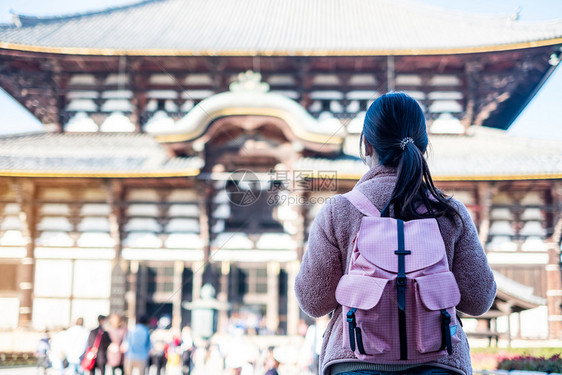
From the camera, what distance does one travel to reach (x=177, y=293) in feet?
46.0

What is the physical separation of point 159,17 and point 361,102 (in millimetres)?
8171

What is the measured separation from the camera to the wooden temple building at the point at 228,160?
13398mm

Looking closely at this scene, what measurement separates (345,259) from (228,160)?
1220cm

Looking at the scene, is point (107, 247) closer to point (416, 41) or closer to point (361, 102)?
point (361, 102)

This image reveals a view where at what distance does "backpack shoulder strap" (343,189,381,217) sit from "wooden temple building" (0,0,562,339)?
35.4 feet

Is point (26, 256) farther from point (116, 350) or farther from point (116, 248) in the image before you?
point (116, 350)

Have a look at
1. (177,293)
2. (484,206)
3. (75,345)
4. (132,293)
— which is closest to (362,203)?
(75,345)

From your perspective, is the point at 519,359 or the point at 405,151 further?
the point at 519,359

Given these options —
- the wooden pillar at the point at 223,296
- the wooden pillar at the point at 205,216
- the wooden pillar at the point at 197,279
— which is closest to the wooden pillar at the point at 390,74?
the wooden pillar at the point at 205,216

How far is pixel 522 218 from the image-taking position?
1383cm

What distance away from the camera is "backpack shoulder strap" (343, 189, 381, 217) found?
5.99 feet

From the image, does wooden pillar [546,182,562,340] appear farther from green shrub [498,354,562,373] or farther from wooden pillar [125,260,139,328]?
wooden pillar [125,260,139,328]

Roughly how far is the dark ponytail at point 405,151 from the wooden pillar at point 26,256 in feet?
45.4

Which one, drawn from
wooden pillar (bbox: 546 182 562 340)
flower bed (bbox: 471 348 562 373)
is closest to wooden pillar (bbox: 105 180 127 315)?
flower bed (bbox: 471 348 562 373)
